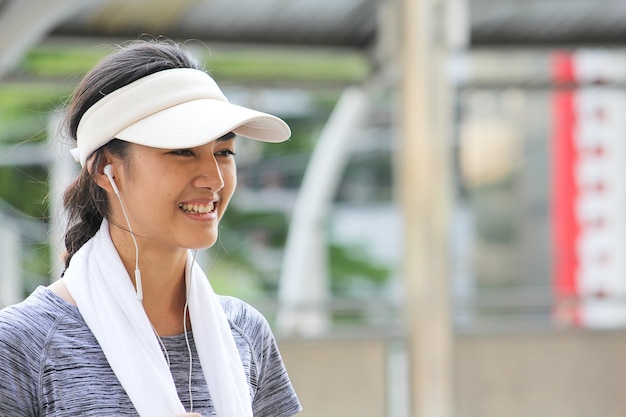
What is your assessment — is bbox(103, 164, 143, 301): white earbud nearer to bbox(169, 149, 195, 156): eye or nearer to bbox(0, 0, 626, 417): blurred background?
bbox(169, 149, 195, 156): eye

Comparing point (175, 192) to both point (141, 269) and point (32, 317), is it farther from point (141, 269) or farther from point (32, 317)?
point (32, 317)

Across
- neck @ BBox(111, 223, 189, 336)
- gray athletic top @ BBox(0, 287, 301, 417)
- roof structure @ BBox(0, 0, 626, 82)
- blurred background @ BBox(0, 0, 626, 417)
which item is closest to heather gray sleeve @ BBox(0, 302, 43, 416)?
gray athletic top @ BBox(0, 287, 301, 417)

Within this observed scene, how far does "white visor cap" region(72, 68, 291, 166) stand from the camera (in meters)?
2.06

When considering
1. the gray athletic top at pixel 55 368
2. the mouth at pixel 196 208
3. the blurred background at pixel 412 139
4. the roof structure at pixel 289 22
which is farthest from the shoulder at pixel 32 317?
the roof structure at pixel 289 22

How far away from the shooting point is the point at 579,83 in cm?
884

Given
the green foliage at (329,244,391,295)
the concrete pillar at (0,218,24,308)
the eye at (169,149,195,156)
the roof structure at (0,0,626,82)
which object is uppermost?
the green foliage at (329,244,391,295)

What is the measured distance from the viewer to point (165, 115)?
211 cm

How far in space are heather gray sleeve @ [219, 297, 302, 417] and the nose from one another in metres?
0.33

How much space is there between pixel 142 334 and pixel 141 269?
0.44ft

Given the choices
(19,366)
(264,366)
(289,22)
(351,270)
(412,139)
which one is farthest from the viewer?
(351,270)

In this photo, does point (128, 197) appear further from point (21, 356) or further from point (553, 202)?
point (553, 202)

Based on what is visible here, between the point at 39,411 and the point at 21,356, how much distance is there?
0.09m

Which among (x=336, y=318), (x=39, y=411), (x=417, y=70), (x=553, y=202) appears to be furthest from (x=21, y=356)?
(x=336, y=318)

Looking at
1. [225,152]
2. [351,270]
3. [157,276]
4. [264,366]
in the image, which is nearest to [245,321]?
[264,366]
